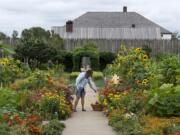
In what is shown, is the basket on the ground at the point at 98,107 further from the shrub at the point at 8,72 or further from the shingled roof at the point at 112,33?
the shingled roof at the point at 112,33

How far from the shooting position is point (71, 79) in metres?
34.8

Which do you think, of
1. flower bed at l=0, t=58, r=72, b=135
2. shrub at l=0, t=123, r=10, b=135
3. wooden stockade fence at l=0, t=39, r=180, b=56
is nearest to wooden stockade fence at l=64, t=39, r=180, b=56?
wooden stockade fence at l=0, t=39, r=180, b=56

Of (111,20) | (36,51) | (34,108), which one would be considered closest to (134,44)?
(36,51)

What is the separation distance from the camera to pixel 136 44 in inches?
2019

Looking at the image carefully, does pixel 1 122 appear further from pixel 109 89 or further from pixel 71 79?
pixel 71 79

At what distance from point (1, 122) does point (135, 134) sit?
2.70m

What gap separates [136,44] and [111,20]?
23.9m

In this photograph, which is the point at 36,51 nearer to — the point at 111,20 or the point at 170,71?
the point at 170,71

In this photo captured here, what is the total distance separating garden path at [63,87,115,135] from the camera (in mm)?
13541

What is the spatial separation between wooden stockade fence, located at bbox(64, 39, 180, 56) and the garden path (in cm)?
3186

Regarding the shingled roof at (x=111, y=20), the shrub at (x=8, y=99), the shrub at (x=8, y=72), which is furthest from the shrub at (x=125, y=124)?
the shingled roof at (x=111, y=20)

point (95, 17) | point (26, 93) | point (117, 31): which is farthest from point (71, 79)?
point (95, 17)

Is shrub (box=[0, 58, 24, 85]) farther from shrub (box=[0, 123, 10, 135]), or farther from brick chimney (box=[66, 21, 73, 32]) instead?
brick chimney (box=[66, 21, 73, 32])

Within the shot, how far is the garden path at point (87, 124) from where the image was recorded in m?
13.5
